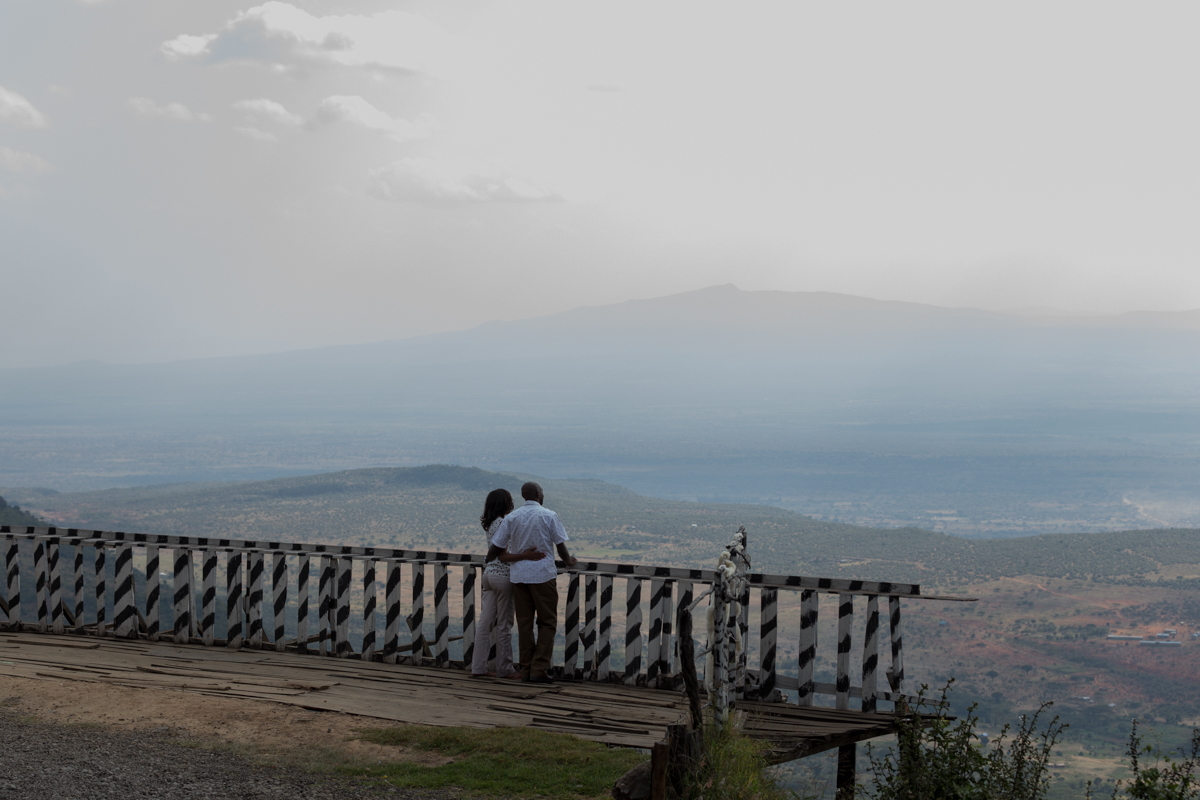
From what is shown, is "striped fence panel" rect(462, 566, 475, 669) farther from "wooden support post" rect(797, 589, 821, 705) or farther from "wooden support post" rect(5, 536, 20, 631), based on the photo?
"wooden support post" rect(5, 536, 20, 631)

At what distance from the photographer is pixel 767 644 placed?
33.9 ft

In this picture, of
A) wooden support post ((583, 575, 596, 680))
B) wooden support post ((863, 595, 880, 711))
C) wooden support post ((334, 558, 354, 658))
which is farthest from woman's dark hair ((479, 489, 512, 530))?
wooden support post ((863, 595, 880, 711))

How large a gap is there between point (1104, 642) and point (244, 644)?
16524cm

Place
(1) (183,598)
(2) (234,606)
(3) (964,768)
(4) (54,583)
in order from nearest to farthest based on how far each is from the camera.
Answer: (3) (964,768)
(2) (234,606)
(1) (183,598)
(4) (54,583)

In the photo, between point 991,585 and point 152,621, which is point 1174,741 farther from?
point 152,621

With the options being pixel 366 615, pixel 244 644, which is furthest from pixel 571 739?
pixel 244 644

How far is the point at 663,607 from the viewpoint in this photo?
35.0 ft

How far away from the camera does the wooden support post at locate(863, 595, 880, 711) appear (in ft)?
32.8

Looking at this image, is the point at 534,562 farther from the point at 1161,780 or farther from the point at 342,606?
the point at 1161,780

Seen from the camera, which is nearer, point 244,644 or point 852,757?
point 852,757

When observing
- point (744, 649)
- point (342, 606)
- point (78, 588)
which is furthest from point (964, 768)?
point (78, 588)

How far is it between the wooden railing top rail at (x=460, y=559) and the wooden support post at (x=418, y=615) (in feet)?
0.57

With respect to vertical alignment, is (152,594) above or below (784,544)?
above

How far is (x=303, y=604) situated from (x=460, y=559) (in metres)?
2.35
